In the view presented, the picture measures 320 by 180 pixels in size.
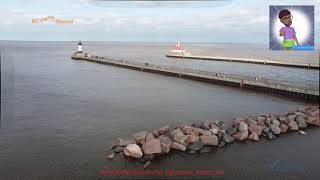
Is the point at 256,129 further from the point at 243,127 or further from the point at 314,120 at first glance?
the point at 314,120

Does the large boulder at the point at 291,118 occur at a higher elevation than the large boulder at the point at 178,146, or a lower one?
higher

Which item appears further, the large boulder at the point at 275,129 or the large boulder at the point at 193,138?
the large boulder at the point at 275,129

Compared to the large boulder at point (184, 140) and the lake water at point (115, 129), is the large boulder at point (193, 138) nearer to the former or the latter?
the large boulder at point (184, 140)

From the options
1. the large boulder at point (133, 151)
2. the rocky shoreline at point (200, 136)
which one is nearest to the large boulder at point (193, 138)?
the rocky shoreline at point (200, 136)

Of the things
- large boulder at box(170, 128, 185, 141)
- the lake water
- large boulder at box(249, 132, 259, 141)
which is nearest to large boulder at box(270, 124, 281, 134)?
the lake water

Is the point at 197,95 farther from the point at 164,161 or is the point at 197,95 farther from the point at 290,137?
the point at 164,161

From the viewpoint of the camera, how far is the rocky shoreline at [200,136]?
78.2 ft

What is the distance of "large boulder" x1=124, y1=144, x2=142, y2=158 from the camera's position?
23.2m

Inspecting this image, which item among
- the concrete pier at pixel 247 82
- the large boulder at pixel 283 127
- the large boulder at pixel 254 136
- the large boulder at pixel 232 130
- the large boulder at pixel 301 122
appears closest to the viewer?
the large boulder at pixel 254 136

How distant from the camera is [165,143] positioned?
2466cm

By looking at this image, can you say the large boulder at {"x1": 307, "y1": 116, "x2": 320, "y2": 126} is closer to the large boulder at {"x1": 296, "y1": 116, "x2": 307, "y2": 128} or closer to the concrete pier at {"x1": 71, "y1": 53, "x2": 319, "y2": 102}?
the large boulder at {"x1": 296, "y1": 116, "x2": 307, "y2": 128}

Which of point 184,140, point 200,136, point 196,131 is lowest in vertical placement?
point 184,140

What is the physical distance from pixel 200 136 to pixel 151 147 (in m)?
4.45

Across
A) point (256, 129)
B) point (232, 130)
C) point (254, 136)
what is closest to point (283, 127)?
point (256, 129)
